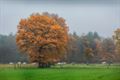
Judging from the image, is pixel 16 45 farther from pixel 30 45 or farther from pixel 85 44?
pixel 85 44

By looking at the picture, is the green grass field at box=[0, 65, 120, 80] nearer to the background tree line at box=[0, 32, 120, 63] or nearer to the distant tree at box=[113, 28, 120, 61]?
the background tree line at box=[0, 32, 120, 63]

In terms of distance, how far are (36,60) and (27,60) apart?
4.1 inches

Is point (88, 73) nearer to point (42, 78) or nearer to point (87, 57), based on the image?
point (87, 57)

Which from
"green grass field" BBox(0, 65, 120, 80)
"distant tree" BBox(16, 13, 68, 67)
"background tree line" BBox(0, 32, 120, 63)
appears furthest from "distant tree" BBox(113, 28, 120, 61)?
"distant tree" BBox(16, 13, 68, 67)

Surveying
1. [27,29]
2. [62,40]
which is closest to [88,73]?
[62,40]

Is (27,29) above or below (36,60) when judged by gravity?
above

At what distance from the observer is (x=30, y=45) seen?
16.2 feet

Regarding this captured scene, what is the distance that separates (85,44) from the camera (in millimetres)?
4984

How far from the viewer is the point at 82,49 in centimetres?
496

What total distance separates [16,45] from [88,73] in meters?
0.89

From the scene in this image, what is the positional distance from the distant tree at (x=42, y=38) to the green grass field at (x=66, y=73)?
109 mm

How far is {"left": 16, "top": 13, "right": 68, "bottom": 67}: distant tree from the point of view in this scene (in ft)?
16.1

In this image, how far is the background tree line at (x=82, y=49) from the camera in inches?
191

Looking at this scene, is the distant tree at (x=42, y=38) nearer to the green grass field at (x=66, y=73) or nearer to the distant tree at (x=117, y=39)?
the green grass field at (x=66, y=73)
